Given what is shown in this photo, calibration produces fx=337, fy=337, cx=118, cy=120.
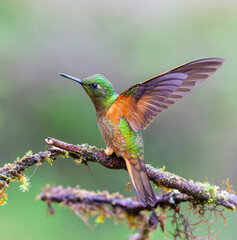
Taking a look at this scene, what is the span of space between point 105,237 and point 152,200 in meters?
3.11

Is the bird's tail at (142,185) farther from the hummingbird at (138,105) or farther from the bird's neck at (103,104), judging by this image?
the bird's neck at (103,104)

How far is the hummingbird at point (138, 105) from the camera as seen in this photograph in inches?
71.1

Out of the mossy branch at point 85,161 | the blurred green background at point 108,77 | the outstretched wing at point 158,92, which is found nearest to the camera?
the mossy branch at point 85,161

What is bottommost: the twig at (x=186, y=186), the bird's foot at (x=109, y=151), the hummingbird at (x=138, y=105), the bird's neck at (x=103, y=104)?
the twig at (x=186, y=186)

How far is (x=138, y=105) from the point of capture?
2031 mm

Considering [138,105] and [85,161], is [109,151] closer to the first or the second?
[85,161]

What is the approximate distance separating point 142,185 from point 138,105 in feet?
1.57

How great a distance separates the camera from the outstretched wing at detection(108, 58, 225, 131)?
70.2 inches

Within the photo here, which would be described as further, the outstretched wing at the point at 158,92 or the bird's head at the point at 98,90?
the bird's head at the point at 98,90

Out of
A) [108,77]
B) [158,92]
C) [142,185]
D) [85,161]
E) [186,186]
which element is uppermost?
[108,77]

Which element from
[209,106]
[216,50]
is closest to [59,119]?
[209,106]

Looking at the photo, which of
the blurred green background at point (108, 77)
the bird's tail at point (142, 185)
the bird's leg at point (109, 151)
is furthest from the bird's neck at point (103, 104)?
the blurred green background at point (108, 77)

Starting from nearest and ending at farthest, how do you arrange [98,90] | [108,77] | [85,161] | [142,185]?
[85,161], [142,185], [98,90], [108,77]

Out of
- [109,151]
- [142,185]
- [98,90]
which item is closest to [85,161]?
[109,151]
